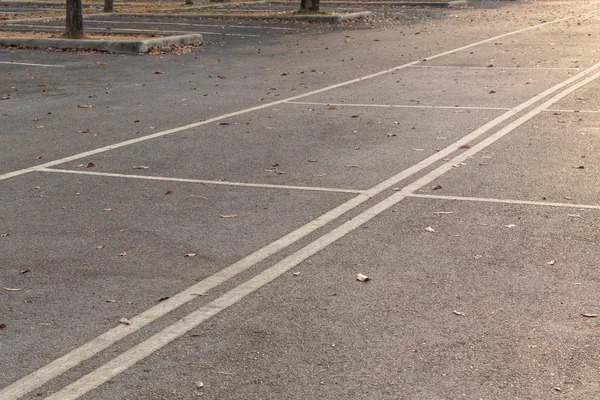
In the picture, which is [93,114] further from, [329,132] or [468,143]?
[468,143]

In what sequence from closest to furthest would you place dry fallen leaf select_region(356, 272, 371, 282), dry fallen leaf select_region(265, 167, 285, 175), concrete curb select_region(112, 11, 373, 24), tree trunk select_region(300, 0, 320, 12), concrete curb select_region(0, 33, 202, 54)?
dry fallen leaf select_region(356, 272, 371, 282)
dry fallen leaf select_region(265, 167, 285, 175)
concrete curb select_region(0, 33, 202, 54)
concrete curb select_region(112, 11, 373, 24)
tree trunk select_region(300, 0, 320, 12)

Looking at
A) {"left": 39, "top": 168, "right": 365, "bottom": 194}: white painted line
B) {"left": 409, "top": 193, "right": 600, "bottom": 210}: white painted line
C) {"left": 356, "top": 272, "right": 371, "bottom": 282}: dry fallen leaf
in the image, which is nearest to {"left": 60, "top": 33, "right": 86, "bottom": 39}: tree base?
{"left": 39, "top": 168, "right": 365, "bottom": 194}: white painted line

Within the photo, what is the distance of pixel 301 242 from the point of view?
6.98 metres

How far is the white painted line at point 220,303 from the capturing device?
4656 millimetres

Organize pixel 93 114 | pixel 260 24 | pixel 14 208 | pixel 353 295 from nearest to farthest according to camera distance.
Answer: pixel 353 295 < pixel 14 208 < pixel 93 114 < pixel 260 24

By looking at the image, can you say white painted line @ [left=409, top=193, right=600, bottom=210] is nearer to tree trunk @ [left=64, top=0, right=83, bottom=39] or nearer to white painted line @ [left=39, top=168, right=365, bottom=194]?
white painted line @ [left=39, top=168, right=365, bottom=194]

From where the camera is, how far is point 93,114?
13.1 meters

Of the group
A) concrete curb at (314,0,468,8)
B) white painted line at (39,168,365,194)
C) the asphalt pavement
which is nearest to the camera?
the asphalt pavement

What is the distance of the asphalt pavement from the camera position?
481cm

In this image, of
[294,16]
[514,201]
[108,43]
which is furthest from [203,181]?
[294,16]

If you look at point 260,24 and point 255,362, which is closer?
point 255,362

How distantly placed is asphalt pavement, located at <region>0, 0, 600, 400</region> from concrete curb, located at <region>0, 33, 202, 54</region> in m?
5.64

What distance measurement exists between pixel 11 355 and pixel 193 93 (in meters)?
10.3

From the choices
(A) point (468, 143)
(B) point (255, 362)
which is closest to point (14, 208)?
(B) point (255, 362)
